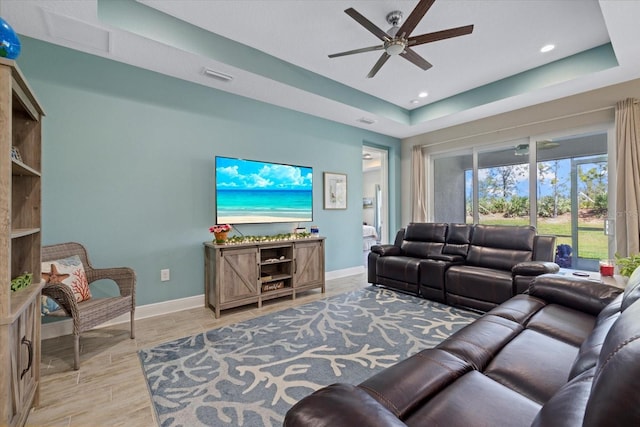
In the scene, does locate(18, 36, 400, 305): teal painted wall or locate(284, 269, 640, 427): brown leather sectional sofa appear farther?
locate(18, 36, 400, 305): teal painted wall

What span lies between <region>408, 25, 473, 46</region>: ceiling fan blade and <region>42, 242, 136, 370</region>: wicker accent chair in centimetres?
324

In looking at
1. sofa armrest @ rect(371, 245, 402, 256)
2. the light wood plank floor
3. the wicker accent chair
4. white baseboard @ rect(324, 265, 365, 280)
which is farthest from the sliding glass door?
the wicker accent chair

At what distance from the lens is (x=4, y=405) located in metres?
1.21

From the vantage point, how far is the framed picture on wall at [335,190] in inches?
185

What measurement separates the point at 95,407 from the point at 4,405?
0.60 metres

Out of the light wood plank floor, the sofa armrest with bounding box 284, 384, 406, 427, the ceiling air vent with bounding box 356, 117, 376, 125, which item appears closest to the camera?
the sofa armrest with bounding box 284, 384, 406, 427

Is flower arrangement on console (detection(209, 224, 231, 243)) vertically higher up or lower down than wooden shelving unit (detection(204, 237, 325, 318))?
higher up

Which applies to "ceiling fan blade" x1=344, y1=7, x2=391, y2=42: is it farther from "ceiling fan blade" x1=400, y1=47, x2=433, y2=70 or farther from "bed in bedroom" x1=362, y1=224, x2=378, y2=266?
"bed in bedroom" x1=362, y1=224, x2=378, y2=266

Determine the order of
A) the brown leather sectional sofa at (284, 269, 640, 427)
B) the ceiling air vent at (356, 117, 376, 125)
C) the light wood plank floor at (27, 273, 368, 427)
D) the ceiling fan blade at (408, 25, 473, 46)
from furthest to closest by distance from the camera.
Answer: the ceiling air vent at (356, 117, 376, 125) < the ceiling fan blade at (408, 25, 473, 46) < the light wood plank floor at (27, 273, 368, 427) < the brown leather sectional sofa at (284, 269, 640, 427)

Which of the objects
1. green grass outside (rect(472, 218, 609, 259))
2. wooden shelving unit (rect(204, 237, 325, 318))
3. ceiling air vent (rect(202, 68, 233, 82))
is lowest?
wooden shelving unit (rect(204, 237, 325, 318))

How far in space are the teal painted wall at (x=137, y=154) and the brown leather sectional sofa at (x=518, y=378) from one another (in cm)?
286

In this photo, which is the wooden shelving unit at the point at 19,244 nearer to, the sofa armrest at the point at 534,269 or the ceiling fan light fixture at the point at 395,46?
the ceiling fan light fixture at the point at 395,46

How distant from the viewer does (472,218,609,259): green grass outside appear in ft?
12.3

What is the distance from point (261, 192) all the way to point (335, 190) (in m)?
1.45
